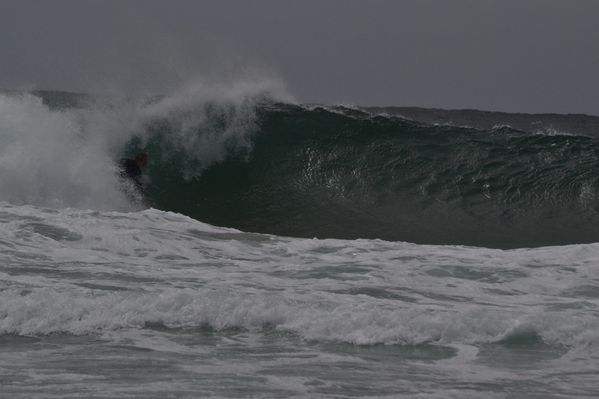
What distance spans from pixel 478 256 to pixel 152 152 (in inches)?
294

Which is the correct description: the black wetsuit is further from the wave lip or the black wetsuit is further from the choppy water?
the choppy water

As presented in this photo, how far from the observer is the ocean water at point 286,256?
5.36 m

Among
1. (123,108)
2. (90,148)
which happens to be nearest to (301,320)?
(90,148)

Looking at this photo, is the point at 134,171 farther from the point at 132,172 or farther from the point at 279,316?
the point at 279,316

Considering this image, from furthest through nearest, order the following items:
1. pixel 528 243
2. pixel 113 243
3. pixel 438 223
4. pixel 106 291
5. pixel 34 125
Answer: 1. pixel 34 125
2. pixel 438 223
3. pixel 528 243
4. pixel 113 243
5. pixel 106 291

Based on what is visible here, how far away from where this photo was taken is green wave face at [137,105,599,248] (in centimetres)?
1235

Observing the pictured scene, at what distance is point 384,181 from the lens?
1412cm

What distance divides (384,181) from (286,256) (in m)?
5.36

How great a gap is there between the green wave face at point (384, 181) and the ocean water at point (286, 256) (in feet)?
0.15

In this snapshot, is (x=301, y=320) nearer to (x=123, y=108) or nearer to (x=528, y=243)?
(x=528, y=243)

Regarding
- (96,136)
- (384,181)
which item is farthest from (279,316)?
(96,136)

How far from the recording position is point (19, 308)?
6.32 metres

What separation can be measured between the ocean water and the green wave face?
5cm

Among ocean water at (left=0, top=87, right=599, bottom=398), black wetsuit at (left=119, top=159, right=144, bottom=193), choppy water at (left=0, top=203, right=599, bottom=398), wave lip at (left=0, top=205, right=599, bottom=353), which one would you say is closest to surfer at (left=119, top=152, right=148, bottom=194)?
black wetsuit at (left=119, top=159, right=144, bottom=193)
